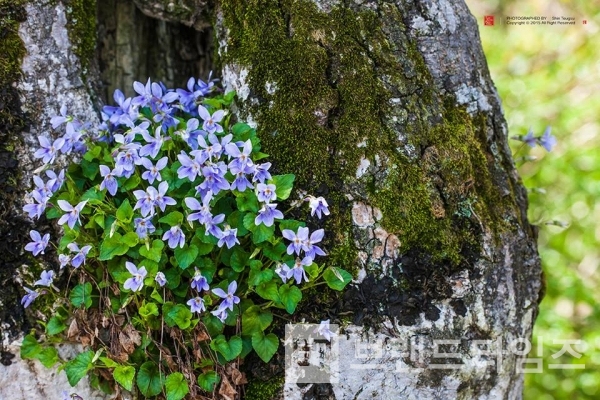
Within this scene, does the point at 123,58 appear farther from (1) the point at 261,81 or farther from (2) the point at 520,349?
(2) the point at 520,349

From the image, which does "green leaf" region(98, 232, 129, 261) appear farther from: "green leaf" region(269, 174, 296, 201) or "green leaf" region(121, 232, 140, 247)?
"green leaf" region(269, 174, 296, 201)

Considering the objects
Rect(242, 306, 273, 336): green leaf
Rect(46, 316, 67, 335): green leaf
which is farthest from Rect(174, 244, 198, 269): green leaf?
Rect(46, 316, 67, 335): green leaf

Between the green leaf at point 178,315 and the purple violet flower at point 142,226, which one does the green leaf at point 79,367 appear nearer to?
the green leaf at point 178,315

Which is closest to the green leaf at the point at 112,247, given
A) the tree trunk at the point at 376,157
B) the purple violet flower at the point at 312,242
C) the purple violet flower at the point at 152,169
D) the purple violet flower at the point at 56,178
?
the purple violet flower at the point at 152,169

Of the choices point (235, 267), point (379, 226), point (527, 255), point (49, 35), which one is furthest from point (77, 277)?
point (527, 255)

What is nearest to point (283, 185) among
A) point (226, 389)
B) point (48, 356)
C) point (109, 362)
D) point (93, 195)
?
point (93, 195)

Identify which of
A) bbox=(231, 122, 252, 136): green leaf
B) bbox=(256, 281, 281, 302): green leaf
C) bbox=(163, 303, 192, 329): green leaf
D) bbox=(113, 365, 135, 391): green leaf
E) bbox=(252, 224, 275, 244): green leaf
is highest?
bbox=(231, 122, 252, 136): green leaf

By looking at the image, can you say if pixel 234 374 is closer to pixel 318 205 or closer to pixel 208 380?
pixel 208 380
